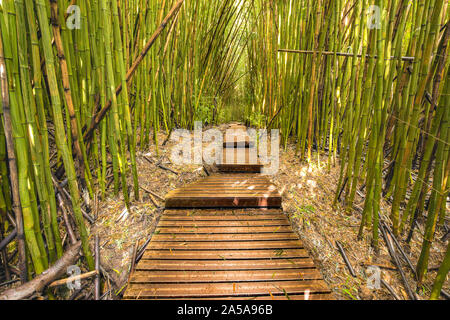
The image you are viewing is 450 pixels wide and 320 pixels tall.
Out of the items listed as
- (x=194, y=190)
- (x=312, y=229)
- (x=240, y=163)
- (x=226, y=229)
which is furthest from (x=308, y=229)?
(x=240, y=163)

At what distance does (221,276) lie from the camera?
81 centimetres

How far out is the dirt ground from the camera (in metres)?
0.86

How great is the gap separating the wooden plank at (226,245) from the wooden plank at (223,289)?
18 cm

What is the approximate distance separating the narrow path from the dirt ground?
0.08 m

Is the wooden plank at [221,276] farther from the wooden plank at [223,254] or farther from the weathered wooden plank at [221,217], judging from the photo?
the weathered wooden plank at [221,217]

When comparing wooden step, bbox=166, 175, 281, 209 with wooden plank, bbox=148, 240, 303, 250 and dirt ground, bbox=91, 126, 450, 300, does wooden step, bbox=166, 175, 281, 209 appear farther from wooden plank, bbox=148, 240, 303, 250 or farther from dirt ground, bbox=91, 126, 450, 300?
→ wooden plank, bbox=148, 240, 303, 250

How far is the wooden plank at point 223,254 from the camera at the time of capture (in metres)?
0.90

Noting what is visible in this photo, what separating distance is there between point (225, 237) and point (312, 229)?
462 millimetres

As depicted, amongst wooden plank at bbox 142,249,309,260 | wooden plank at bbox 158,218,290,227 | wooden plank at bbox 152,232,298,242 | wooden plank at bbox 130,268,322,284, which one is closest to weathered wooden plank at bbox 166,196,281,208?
wooden plank at bbox 158,218,290,227

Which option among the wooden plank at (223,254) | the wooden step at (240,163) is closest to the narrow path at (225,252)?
the wooden plank at (223,254)

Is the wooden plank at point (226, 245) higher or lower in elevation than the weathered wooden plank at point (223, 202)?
lower
